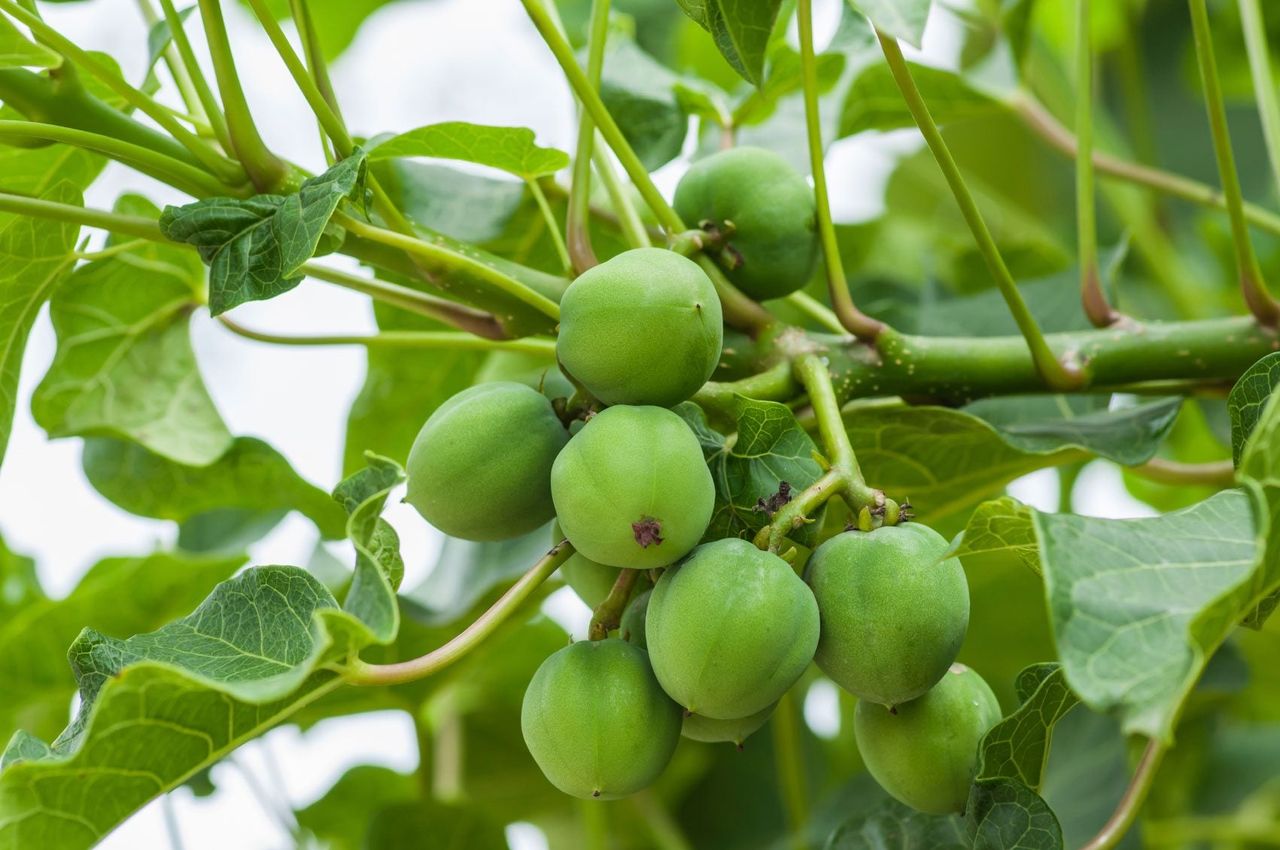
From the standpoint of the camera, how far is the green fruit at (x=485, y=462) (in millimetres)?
858

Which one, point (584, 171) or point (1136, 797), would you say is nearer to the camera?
point (1136, 797)

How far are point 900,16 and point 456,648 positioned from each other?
490mm

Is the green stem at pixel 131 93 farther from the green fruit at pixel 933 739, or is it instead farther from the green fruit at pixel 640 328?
the green fruit at pixel 933 739

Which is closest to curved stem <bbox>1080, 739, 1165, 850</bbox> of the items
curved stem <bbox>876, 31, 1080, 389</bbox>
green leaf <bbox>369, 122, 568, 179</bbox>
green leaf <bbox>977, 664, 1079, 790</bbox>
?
green leaf <bbox>977, 664, 1079, 790</bbox>

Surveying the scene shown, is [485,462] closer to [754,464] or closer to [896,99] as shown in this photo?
[754,464]

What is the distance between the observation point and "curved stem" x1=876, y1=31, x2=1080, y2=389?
0.90m

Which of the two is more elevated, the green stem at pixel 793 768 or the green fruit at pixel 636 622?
the green fruit at pixel 636 622

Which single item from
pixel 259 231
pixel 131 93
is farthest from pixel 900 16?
pixel 131 93

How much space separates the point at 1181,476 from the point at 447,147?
0.77 meters

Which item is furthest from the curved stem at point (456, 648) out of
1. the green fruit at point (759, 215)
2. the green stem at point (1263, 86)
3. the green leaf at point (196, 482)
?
the green stem at point (1263, 86)

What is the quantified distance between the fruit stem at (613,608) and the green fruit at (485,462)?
0.08 m

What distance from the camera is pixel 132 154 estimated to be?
2.93 ft

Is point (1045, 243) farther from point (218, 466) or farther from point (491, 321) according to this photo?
point (218, 466)

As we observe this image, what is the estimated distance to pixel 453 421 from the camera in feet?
2.85
